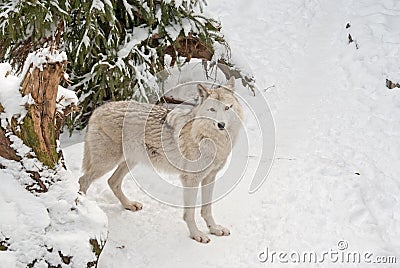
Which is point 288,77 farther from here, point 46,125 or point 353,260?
point 46,125

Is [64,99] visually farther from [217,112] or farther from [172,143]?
[217,112]

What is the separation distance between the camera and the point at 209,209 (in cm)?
534

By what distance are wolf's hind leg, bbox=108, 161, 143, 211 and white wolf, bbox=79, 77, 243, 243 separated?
19 centimetres

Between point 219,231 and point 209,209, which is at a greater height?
point 209,209

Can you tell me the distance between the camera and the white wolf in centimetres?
516

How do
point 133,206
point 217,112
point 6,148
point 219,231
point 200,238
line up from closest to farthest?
point 6,148, point 217,112, point 200,238, point 219,231, point 133,206

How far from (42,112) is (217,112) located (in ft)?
5.82

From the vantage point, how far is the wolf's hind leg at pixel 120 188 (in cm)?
562

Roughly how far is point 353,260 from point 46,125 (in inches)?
124

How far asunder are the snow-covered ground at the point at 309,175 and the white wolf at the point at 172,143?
40 cm

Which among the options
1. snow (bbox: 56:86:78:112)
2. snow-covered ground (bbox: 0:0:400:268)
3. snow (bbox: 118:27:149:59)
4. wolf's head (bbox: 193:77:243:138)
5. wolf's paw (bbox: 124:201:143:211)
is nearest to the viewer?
snow (bbox: 56:86:78:112)

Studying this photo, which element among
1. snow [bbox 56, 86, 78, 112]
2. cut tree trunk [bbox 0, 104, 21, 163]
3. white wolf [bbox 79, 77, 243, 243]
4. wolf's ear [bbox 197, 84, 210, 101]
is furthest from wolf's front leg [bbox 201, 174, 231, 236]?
cut tree trunk [bbox 0, 104, 21, 163]

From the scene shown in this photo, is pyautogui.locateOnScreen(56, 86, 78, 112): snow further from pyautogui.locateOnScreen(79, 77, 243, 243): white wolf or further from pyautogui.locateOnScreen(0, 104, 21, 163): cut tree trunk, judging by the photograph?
pyautogui.locateOnScreen(79, 77, 243, 243): white wolf

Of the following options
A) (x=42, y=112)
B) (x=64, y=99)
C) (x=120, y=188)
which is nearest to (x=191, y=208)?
(x=120, y=188)
